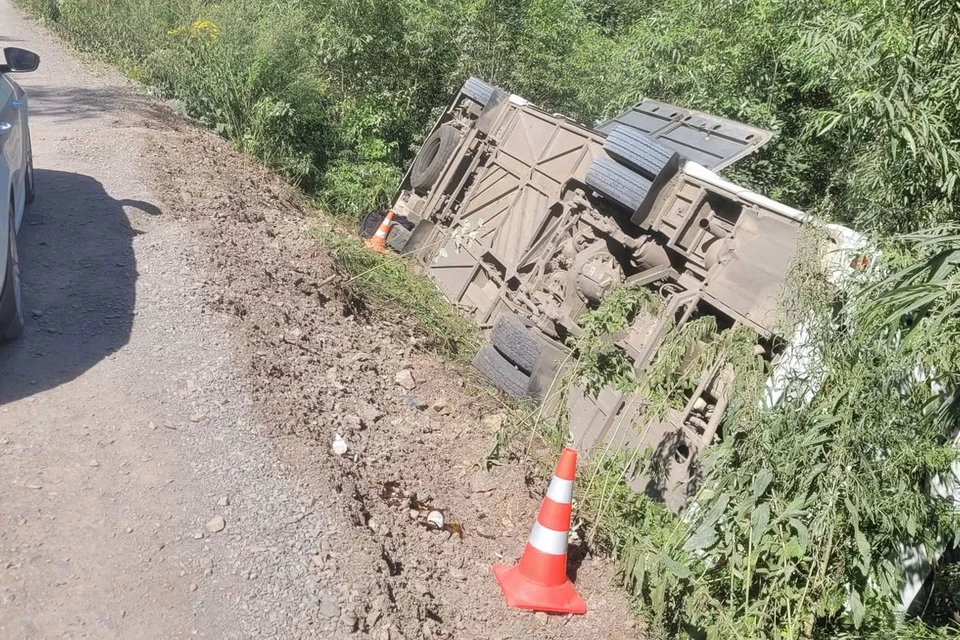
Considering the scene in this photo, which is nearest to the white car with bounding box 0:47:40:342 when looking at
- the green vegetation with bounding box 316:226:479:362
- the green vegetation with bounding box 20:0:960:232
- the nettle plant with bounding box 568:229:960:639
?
the green vegetation with bounding box 316:226:479:362

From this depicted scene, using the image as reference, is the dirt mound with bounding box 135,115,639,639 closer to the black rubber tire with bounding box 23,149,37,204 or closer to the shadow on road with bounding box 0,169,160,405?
the shadow on road with bounding box 0,169,160,405

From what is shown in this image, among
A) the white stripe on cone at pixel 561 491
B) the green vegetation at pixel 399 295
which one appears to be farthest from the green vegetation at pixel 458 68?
the green vegetation at pixel 399 295

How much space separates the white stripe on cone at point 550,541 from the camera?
4535mm

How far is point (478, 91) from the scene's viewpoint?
9820mm

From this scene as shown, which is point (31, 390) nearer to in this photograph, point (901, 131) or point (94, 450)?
point (94, 450)

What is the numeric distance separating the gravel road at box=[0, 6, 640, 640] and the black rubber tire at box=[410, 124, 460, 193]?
275cm

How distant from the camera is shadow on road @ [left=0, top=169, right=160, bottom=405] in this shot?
478 centimetres

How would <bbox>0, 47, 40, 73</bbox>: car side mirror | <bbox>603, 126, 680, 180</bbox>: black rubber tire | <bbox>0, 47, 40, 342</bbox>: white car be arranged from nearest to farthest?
1. <bbox>0, 47, 40, 342</bbox>: white car
2. <bbox>0, 47, 40, 73</bbox>: car side mirror
3. <bbox>603, 126, 680, 180</bbox>: black rubber tire

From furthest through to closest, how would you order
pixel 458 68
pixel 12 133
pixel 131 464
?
pixel 458 68, pixel 12 133, pixel 131 464

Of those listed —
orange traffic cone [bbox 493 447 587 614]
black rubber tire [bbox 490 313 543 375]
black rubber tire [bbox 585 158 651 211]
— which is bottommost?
orange traffic cone [bbox 493 447 587 614]

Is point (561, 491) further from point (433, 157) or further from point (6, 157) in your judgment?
point (433, 157)

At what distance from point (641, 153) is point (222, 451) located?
153 inches

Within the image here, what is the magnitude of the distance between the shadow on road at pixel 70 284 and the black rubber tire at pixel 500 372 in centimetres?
268

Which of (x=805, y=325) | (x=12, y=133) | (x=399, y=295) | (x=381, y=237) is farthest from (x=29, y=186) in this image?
(x=805, y=325)
